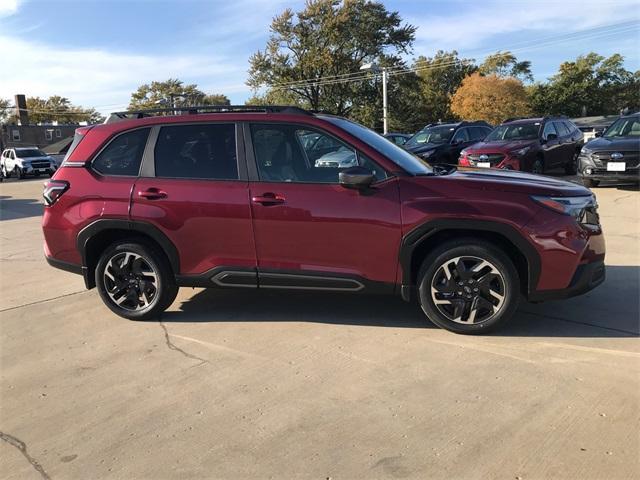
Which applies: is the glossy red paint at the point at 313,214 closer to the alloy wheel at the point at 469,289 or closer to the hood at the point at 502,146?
the alloy wheel at the point at 469,289

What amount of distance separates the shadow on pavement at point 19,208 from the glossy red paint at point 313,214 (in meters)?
9.37

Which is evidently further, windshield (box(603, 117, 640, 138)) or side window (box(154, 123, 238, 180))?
windshield (box(603, 117, 640, 138))

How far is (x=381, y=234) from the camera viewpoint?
4.11 metres

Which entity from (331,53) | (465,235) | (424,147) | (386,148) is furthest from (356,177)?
(331,53)

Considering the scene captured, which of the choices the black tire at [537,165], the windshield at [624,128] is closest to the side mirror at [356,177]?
the windshield at [624,128]

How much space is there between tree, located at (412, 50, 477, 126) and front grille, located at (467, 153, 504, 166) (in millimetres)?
49677

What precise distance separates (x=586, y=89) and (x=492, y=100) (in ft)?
65.9

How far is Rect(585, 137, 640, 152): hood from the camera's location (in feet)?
36.1

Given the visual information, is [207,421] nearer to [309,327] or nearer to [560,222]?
[309,327]

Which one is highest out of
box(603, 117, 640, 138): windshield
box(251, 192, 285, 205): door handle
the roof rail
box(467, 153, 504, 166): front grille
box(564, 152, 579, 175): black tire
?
the roof rail

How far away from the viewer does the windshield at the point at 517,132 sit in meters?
13.7

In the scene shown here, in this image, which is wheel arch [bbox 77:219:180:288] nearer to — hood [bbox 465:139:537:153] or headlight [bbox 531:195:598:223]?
headlight [bbox 531:195:598:223]

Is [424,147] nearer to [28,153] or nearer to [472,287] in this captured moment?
[472,287]

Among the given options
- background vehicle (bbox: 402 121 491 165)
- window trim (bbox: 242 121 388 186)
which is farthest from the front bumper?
background vehicle (bbox: 402 121 491 165)
